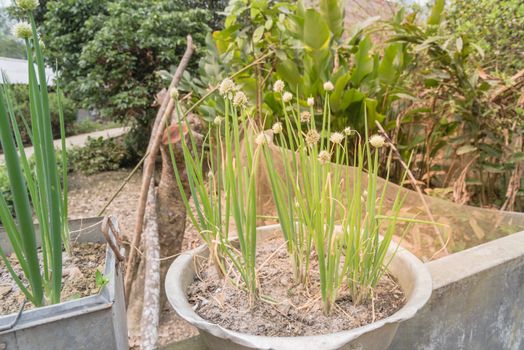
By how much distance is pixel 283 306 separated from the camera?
610 millimetres

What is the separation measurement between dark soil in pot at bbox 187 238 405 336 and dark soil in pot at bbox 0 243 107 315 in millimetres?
171

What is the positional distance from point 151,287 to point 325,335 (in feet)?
2.59

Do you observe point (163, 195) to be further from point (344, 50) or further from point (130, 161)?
point (130, 161)

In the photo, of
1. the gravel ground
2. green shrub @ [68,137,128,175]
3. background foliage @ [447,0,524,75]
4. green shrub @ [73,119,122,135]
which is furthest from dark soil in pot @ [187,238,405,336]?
green shrub @ [73,119,122,135]

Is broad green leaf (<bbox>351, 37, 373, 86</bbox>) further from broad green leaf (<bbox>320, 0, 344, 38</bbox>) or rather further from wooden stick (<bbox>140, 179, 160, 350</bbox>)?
wooden stick (<bbox>140, 179, 160, 350</bbox>)

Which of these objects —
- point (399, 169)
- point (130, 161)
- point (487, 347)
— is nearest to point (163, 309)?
point (399, 169)

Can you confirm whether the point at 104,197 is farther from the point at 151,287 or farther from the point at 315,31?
the point at 315,31

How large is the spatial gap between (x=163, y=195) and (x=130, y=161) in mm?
3543

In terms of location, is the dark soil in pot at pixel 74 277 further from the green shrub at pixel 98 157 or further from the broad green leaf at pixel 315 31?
the green shrub at pixel 98 157

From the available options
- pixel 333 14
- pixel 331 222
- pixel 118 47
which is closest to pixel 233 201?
pixel 331 222

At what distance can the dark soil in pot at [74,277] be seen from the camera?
0.58 metres

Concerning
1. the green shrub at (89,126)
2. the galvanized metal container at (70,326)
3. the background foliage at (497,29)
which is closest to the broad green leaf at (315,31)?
the background foliage at (497,29)

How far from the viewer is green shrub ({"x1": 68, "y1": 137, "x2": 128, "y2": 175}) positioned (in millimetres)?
4559

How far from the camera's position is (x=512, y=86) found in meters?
1.45
